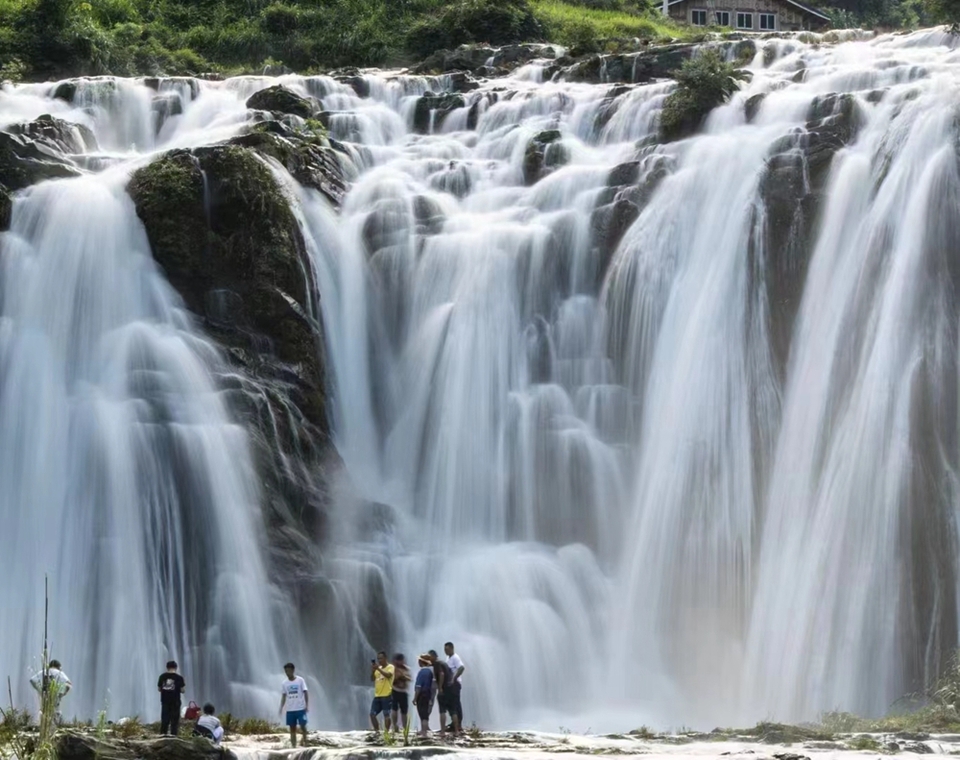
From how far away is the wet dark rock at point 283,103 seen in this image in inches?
1784

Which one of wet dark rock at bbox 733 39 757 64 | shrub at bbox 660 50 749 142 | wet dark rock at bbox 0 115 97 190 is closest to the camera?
wet dark rock at bbox 0 115 97 190

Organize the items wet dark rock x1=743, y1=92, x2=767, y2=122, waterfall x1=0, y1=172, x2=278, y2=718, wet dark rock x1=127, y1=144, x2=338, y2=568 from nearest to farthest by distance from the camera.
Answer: waterfall x1=0, y1=172, x2=278, y2=718 → wet dark rock x1=127, y1=144, x2=338, y2=568 → wet dark rock x1=743, y1=92, x2=767, y2=122

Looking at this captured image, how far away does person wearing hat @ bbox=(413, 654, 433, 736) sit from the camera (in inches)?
870

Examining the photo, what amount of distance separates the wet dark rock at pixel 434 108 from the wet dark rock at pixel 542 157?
4914mm

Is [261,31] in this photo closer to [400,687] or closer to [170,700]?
[400,687]

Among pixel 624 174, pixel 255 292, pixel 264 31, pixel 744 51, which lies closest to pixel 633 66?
pixel 744 51

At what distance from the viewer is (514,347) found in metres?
35.4

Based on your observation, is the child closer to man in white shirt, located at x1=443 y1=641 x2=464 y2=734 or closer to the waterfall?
man in white shirt, located at x1=443 y1=641 x2=464 y2=734

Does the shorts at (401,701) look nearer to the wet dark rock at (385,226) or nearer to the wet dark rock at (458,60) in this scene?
the wet dark rock at (385,226)

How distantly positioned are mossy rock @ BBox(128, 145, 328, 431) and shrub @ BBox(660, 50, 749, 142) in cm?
1085

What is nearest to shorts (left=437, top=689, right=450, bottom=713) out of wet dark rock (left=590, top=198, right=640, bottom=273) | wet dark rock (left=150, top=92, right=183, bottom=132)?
wet dark rock (left=590, top=198, right=640, bottom=273)

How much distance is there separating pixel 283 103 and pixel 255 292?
12.4m

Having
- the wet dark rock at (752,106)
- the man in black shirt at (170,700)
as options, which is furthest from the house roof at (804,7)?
the man in black shirt at (170,700)

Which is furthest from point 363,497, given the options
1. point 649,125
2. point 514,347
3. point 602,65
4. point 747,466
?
point 602,65
